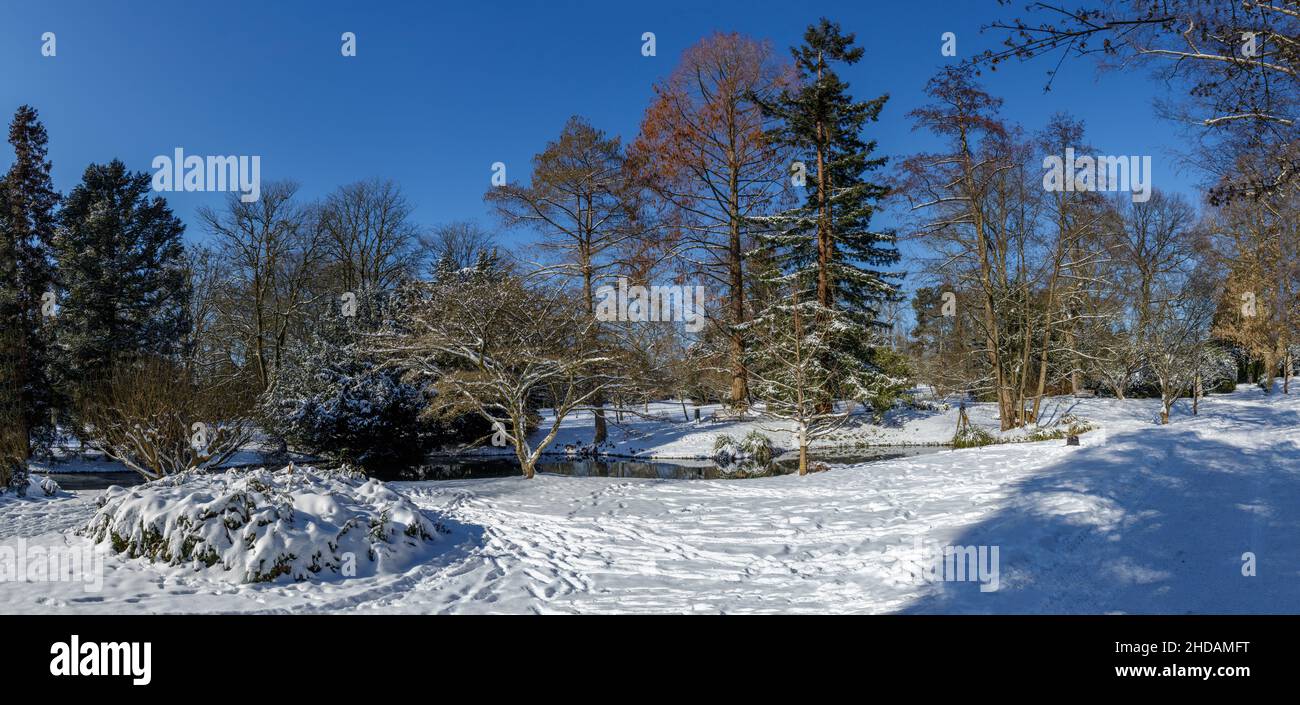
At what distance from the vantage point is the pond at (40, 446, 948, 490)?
16.7 meters

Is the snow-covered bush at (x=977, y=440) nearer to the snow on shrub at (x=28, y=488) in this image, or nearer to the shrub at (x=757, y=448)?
the shrub at (x=757, y=448)

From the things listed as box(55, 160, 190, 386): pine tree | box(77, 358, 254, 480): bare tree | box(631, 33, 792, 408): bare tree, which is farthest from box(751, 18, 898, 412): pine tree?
box(55, 160, 190, 386): pine tree

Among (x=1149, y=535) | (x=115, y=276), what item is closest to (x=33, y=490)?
(x=115, y=276)

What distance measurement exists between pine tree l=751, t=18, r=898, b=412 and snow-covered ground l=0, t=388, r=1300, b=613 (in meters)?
10.8

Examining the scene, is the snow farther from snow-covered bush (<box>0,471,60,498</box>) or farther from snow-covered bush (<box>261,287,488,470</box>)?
snow-covered bush (<box>0,471,60,498</box>)

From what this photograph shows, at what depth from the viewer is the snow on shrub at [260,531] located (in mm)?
5793

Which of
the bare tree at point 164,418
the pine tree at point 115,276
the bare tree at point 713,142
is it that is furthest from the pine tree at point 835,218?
the pine tree at point 115,276

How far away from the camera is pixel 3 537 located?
7.28 m

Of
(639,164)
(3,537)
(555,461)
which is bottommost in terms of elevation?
(555,461)

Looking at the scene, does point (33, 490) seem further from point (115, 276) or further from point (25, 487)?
point (115, 276)

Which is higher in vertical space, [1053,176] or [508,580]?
[1053,176]
